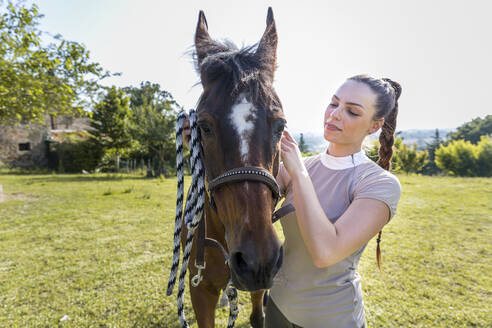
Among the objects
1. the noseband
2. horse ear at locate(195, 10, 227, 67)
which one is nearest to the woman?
the noseband

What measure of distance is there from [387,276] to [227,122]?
16.1 ft

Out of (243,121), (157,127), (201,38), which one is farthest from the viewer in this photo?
(157,127)

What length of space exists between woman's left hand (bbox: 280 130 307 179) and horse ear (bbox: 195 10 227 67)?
85 cm

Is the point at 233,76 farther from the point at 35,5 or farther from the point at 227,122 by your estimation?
the point at 35,5

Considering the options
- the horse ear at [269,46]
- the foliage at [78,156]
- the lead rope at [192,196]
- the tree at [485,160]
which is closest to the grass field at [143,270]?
the lead rope at [192,196]

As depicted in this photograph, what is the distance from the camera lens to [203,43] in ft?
6.29

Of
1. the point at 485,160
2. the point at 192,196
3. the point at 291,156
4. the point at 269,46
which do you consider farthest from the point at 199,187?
the point at 485,160

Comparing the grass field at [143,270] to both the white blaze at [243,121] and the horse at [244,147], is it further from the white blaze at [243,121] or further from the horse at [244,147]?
the white blaze at [243,121]

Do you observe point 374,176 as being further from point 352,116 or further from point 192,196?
point 192,196

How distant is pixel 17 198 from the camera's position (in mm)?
10633

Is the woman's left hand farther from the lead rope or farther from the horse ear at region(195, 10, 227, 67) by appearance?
the horse ear at region(195, 10, 227, 67)

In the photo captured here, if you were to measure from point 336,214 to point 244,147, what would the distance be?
681 millimetres

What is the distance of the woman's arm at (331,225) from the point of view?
3.94 ft

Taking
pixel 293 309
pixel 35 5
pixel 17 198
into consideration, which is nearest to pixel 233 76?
pixel 293 309
